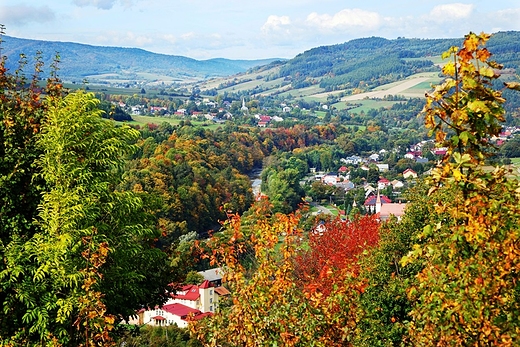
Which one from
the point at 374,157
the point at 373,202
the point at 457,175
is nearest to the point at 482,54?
the point at 457,175

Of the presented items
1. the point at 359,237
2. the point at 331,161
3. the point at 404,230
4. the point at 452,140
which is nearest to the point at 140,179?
the point at 359,237

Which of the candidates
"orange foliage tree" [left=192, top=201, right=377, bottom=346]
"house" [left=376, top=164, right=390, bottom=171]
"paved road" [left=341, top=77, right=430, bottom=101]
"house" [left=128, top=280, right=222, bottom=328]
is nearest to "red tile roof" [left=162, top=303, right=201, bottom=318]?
"house" [left=128, top=280, right=222, bottom=328]

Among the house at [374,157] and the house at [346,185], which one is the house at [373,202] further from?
the house at [374,157]

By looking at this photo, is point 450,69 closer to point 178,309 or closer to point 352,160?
point 178,309

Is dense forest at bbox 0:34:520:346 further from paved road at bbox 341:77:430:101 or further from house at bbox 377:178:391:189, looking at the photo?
paved road at bbox 341:77:430:101

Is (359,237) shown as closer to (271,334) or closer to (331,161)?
(271,334)
